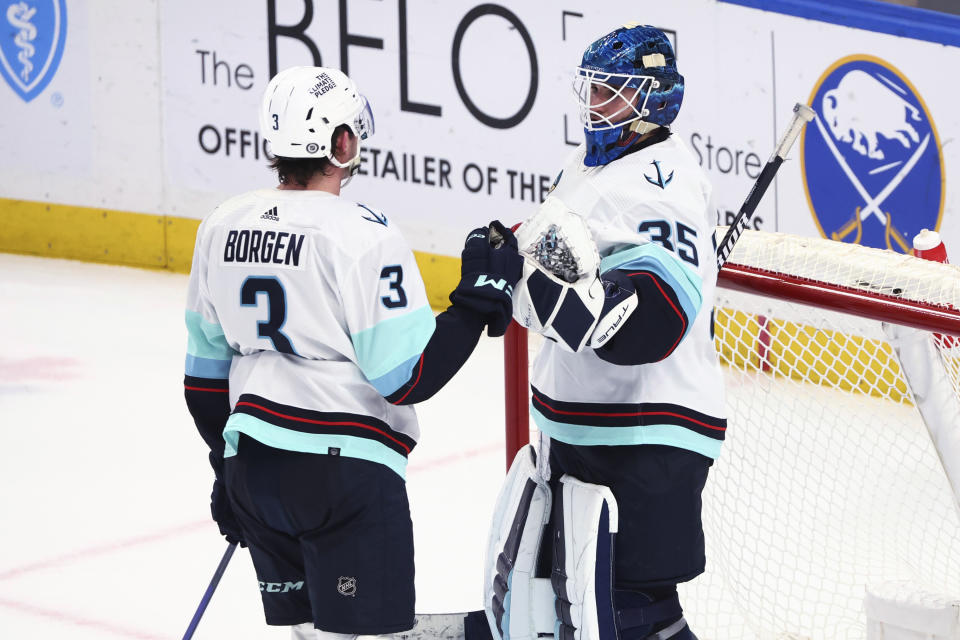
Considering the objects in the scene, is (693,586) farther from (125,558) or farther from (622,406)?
(125,558)

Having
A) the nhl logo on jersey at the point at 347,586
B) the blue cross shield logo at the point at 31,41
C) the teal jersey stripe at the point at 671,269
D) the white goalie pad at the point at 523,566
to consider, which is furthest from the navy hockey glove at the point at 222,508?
the blue cross shield logo at the point at 31,41

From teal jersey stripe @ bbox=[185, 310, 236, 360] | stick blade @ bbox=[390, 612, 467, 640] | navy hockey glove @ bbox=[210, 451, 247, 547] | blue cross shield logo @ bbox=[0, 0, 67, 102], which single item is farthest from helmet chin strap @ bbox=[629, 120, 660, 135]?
blue cross shield logo @ bbox=[0, 0, 67, 102]

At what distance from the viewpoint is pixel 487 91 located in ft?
18.8

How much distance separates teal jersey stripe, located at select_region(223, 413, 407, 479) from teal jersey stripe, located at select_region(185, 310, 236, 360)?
161mm

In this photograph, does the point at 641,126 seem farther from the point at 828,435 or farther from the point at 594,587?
the point at 828,435

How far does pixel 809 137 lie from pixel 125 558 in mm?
3184

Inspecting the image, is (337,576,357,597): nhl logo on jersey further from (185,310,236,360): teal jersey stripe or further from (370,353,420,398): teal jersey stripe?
(185,310,236,360): teal jersey stripe

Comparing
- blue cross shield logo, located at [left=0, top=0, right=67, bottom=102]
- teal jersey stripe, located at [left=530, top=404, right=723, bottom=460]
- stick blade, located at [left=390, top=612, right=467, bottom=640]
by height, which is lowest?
stick blade, located at [left=390, top=612, right=467, bottom=640]

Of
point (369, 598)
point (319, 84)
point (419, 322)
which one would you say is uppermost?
point (319, 84)

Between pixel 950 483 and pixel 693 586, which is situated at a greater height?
pixel 950 483

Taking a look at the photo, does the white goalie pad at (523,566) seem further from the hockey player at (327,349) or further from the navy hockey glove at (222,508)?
the navy hockey glove at (222,508)

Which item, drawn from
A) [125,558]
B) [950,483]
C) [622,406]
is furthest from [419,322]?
[125,558]

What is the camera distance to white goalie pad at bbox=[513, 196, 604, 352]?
1.65m

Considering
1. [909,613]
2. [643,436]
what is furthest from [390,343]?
[909,613]
